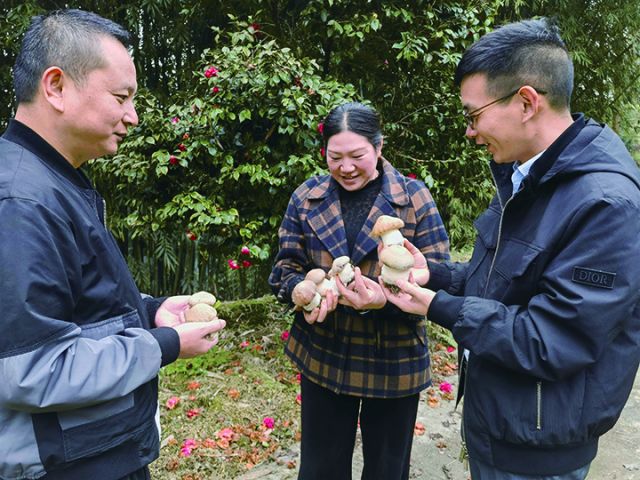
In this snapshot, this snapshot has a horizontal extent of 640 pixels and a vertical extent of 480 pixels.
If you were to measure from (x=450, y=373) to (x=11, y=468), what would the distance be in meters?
4.03

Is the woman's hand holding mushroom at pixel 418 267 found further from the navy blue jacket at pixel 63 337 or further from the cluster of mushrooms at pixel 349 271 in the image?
the navy blue jacket at pixel 63 337

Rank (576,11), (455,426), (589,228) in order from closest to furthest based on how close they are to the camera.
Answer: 1. (589,228)
2. (455,426)
3. (576,11)

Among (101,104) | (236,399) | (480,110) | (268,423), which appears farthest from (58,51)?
(236,399)

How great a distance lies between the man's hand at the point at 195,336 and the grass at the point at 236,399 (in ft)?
3.14

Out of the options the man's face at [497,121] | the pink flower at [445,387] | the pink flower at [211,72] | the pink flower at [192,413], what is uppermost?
the pink flower at [211,72]

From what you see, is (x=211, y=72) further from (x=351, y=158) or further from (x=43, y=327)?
(x=43, y=327)

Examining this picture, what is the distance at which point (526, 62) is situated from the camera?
1.44m

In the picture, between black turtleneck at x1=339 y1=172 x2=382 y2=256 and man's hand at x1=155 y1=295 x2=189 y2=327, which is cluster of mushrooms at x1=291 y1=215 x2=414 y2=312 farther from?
man's hand at x1=155 y1=295 x2=189 y2=327

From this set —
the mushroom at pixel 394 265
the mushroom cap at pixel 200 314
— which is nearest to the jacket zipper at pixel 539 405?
the mushroom at pixel 394 265

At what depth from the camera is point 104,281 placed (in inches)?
52.6

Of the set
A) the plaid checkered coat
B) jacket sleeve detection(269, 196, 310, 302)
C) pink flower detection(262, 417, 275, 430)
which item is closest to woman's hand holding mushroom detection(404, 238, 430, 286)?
the plaid checkered coat

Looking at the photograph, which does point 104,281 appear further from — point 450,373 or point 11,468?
point 450,373

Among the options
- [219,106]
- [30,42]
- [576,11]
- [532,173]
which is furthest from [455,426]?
[576,11]

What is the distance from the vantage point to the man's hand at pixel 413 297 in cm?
165
